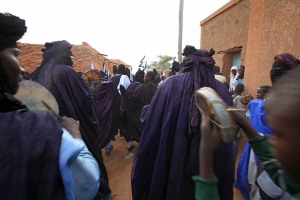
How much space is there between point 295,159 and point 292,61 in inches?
67.2

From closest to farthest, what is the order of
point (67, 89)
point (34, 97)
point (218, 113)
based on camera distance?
Answer: 1. point (218, 113)
2. point (34, 97)
3. point (67, 89)

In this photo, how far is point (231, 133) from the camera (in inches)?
46.5

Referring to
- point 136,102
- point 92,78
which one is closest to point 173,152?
point 92,78

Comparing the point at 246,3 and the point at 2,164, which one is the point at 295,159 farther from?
the point at 246,3

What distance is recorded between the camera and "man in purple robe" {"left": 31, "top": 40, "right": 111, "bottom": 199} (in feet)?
11.3

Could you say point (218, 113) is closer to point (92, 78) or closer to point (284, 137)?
point (284, 137)

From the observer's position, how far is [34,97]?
1656 mm

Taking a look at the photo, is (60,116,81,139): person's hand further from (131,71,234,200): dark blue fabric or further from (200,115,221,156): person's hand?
(131,71,234,200): dark blue fabric

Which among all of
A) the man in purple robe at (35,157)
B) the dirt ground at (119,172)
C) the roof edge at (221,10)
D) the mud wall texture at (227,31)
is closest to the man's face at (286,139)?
the man in purple robe at (35,157)

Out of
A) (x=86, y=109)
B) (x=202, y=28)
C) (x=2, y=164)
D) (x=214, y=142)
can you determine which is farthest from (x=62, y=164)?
(x=202, y=28)

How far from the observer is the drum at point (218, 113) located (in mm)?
1168

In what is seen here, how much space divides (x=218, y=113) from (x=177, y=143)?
1.21 metres

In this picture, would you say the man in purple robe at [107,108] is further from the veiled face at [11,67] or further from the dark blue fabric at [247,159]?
the veiled face at [11,67]

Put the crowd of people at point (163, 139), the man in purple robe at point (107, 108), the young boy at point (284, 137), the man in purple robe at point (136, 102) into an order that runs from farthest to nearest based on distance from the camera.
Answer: the man in purple robe at point (136, 102), the man in purple robe at point (107, 108), the crowd of people at point (163, 139), the young boy at point (284, 137)
